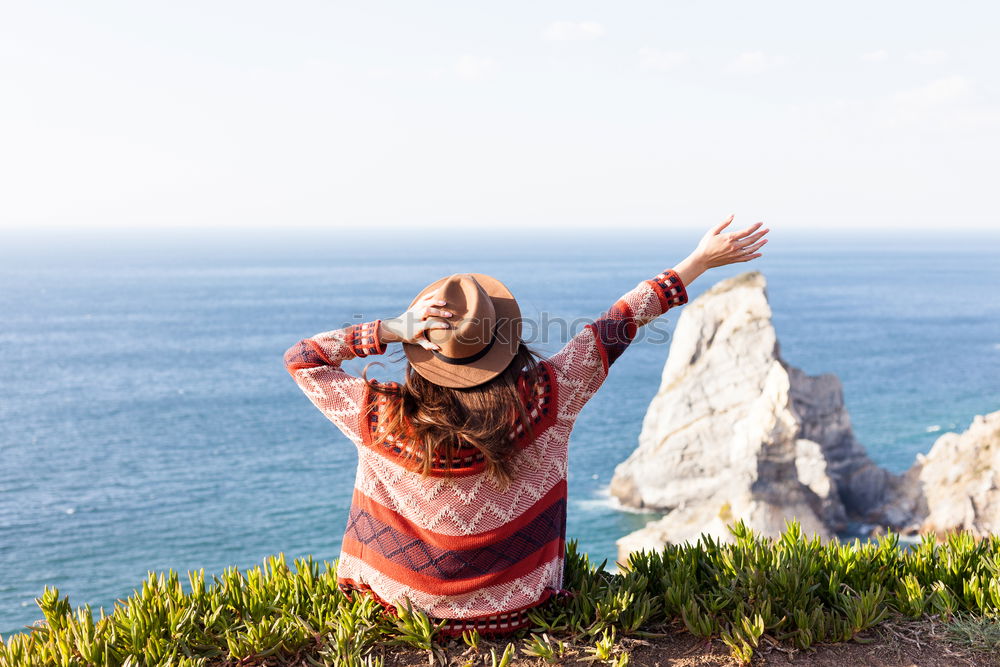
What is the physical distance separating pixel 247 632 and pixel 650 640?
1866mm

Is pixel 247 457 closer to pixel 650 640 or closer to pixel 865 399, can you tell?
pixel 865 399

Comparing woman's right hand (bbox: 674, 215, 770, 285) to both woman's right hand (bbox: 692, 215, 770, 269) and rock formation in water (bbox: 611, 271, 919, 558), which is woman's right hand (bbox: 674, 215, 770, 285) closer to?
woman's right hand (bbox: 692, 215, 770, 269)

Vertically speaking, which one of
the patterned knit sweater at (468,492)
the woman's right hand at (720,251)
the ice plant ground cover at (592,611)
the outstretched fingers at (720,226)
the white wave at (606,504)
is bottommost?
the white wave at (606,504)

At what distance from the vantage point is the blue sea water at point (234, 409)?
37438mm

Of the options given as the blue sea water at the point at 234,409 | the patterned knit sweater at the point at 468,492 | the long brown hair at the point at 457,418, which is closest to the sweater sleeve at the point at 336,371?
the patterned knit sweater at the point at 468,492

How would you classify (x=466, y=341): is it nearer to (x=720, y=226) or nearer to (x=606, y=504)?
(x=720, y=226)

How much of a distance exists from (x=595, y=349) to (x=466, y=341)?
1.99 feet

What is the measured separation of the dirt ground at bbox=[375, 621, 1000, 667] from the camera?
361 centimetres

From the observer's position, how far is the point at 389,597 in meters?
3.65

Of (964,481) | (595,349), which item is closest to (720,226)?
(595,349)

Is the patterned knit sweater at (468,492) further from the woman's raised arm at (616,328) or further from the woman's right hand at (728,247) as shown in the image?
the woman's right hand at (728,247)

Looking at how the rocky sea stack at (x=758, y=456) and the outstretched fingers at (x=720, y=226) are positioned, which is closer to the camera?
the outstretched fingers at (x=720, y=226)

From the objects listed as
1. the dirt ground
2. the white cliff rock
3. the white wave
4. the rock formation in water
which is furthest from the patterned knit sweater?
the white wave

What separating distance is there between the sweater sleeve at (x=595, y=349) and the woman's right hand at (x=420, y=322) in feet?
1.76
